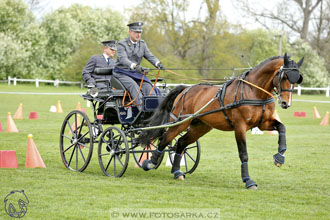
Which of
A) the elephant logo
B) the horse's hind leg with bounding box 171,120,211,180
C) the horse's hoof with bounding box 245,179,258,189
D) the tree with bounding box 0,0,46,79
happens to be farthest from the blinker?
the tree with bounding box 0,0,46,79

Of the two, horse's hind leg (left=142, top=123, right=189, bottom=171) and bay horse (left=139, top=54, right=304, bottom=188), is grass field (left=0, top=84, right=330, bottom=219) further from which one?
bay horse (left=139, top=54, right=304, bottom=188)

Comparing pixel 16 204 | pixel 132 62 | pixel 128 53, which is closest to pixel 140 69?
pixel 132 62

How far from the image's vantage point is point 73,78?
54219mm

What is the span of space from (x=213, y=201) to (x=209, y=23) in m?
42.6

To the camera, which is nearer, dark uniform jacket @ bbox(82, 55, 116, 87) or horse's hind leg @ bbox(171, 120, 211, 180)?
horse's hind leg @ bbox(171, 120, 211, 180)

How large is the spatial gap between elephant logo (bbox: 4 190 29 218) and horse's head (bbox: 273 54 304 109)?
137 inches

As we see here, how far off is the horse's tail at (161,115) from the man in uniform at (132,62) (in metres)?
0.35

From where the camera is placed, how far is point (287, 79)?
23.8ft

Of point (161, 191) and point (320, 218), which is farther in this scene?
point (161, 191)

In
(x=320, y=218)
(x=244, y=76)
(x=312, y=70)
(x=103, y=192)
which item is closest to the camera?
(x=320, y=218)

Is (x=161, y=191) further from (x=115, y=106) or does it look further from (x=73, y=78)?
(x=73, y=78)

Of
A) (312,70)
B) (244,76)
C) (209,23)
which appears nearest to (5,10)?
(209,23)

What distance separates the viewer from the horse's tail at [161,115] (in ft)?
28.5

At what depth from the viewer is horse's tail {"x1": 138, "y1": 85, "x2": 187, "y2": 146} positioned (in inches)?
342
